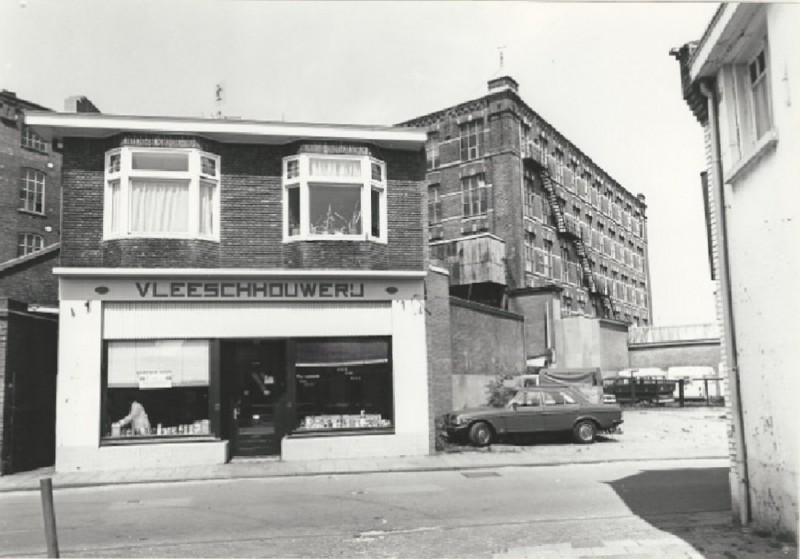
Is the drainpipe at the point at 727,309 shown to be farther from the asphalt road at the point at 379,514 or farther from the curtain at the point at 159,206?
the curtain at the point at 159,206

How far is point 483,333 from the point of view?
86.7 ft

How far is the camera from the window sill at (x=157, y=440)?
16.1 metres

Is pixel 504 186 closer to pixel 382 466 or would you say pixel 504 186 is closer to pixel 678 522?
pixel 382 466

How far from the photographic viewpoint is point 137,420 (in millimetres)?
16391

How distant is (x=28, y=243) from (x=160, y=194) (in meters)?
25.3

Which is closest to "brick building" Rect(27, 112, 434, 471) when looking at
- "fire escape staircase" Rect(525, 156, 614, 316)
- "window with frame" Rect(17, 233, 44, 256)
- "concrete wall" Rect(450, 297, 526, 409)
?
"concrete wall" Rect(450, 297, 526, 409)

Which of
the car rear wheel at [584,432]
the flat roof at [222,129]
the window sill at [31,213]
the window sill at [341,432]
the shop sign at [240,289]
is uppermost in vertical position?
the window sill at [31,213]

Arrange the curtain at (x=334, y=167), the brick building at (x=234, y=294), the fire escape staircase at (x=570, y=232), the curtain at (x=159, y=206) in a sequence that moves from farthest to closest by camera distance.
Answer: the fire escape staircase at (x=570, y=232) → the curtain at (x=334, y=167) → the curtain at (x=159, y=206) → the brick building at (x=234, y=294)

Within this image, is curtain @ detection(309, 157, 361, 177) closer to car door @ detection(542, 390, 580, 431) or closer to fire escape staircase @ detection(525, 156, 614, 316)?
car door @ detection(542, 390, 580, 431)

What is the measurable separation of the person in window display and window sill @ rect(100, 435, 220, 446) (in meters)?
0.18

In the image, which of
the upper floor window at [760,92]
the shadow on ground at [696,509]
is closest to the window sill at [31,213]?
the shadow on ground at [696,509]

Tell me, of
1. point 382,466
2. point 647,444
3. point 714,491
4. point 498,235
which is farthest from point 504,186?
point 714,491

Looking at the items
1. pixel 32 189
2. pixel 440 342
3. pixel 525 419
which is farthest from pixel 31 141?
pixel 525 419

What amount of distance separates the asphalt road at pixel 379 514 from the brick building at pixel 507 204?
2239 cm
